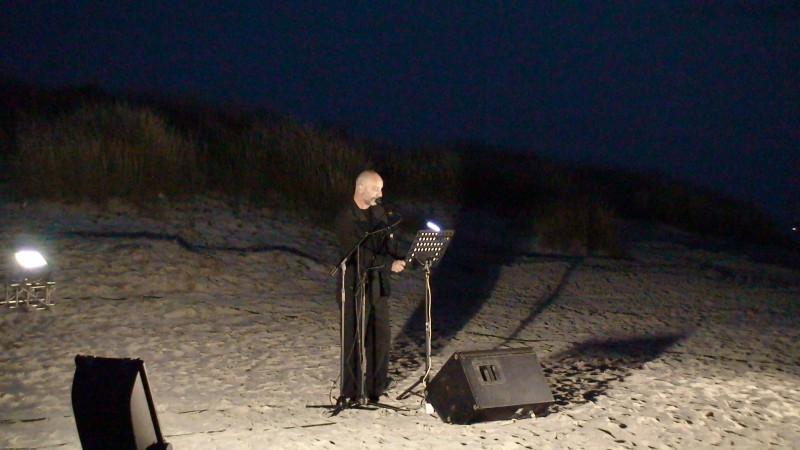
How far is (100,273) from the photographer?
9.23 meters

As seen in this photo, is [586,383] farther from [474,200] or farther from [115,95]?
[115,95]

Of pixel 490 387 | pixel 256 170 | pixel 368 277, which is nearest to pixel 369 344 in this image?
pixel 368 277

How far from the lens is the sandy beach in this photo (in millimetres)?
5312

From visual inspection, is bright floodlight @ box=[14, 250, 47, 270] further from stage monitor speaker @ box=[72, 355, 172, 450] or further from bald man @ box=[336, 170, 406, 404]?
stage monitor speaker @ box=[72, 355, 172, 450]

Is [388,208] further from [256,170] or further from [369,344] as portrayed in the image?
[256,170]

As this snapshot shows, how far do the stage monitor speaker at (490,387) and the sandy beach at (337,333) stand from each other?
155mm

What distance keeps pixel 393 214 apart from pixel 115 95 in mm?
17678

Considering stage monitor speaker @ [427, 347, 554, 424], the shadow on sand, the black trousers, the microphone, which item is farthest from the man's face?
the shadow on sand

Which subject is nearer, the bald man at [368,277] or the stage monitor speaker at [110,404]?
the stage monitor speaker at [110,404]

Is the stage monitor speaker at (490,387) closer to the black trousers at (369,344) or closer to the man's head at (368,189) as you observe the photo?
the black trousers at (369,344)

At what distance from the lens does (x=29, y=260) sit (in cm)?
797

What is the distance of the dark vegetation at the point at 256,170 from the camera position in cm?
1203

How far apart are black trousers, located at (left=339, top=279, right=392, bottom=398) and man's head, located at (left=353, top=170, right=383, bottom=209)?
54cm

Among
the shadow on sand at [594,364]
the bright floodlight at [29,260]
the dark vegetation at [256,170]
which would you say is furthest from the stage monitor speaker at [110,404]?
the dark vegetation at [256,170]
